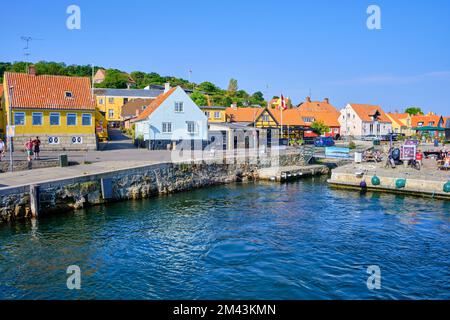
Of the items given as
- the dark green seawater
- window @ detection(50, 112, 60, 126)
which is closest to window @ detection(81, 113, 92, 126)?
window @ detection(50, 112, 60, 126)

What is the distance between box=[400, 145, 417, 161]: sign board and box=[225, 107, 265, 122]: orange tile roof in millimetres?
25584

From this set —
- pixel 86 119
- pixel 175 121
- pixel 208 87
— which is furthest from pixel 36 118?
pixel 208 87

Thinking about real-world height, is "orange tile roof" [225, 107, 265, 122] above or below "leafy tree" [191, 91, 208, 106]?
below

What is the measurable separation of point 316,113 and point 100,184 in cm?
6097

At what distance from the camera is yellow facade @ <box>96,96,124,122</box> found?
9035cm

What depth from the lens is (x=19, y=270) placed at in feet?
46.7

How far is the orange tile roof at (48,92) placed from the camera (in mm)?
34000

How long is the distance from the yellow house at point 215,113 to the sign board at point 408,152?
92.5 ft

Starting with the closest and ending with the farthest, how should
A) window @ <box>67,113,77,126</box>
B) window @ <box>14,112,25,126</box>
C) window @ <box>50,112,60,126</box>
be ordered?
window @ <box>14,112,25,126</box>, window @ <box>50,112,60,126</box>, window @ <box>67,113,77,126</box>

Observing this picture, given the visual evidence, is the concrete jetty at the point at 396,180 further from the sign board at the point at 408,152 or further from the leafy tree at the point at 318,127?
the leafy tree at the point at 318,127

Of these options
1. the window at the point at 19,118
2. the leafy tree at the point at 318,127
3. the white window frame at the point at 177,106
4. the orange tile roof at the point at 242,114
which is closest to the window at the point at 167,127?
the white window frame at the point at 177,106

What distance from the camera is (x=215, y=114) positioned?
188ft

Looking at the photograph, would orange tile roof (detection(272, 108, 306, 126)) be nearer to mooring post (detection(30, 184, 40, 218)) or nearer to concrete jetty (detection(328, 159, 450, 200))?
concrete jetty (detection(328, 159, 450, 200))
